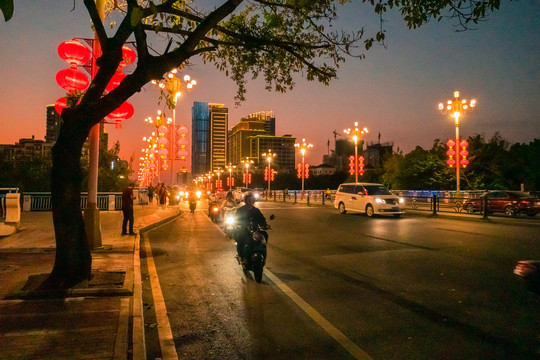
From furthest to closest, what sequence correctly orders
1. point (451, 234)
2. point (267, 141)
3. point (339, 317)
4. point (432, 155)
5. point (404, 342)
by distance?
1. point (267, 141)
2. point (432, 155)
3. point (451, 234)
4. point (339, 317)
5. point (404, 342)

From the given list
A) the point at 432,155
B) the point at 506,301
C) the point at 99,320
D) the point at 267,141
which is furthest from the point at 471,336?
the point at 267,141

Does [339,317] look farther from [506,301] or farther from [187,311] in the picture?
[506,301]

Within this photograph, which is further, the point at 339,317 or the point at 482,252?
the point at 482,252

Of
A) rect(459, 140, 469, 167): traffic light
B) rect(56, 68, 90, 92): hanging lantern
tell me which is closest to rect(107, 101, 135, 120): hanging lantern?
rect(56, 68, 90, 92): hanging lantern

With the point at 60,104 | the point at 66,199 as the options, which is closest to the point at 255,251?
the point at 66,199

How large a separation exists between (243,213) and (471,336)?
499 cm

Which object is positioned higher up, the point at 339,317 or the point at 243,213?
the point at 243,213

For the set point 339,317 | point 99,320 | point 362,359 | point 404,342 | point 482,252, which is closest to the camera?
point 362,359

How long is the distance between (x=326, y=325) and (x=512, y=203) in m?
22.8

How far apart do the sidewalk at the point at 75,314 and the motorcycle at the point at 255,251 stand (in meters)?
2.13

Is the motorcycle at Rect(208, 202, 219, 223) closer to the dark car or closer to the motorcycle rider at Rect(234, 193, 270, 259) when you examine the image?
the motorcycle rider at Rect(234, 193, 270, 259)

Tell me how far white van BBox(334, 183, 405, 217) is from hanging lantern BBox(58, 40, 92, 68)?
17.7 m

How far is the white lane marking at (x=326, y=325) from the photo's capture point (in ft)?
14.7

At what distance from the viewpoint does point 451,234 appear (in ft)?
49.7
